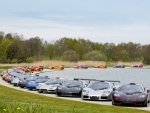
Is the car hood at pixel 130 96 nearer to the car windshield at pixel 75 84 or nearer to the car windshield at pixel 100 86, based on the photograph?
the car windshield at pixel 100 86

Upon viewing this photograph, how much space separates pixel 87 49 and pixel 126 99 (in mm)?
131817

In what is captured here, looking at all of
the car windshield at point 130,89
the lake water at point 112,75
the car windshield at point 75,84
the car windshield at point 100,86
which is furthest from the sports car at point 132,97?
the lake water at point 112,75

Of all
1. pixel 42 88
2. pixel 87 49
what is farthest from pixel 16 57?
pixel 42 88

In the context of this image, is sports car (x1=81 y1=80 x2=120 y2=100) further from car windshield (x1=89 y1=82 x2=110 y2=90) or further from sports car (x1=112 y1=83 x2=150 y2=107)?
sports car (x1=112 y1=83 x2=150 y2=107)

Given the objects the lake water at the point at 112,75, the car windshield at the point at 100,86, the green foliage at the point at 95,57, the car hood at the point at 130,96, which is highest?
the green foliage at the point at 95,57

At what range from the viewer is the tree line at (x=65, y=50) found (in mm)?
116000

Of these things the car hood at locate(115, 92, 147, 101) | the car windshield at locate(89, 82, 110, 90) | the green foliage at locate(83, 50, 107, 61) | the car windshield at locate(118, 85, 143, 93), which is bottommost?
the car hood at locate(115, 92, 147, 101)

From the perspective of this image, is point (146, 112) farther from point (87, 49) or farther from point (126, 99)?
point (87, 49)

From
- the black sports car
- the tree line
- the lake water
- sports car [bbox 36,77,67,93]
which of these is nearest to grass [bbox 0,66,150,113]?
the black sports car

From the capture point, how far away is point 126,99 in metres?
20.2

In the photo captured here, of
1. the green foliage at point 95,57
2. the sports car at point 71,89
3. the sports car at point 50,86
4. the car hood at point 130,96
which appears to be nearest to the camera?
the car hood at point 130,96

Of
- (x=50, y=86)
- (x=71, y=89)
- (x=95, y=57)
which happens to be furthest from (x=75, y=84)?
(x=95, y=57)

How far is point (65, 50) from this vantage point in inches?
5664

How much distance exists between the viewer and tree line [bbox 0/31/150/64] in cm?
11600
